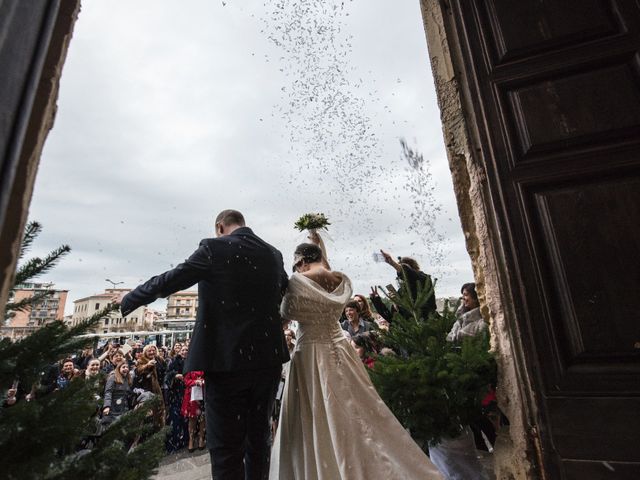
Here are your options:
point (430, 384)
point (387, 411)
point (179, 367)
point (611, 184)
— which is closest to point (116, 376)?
point (179, 367)

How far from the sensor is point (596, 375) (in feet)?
5.24

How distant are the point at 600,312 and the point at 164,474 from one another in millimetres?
6113

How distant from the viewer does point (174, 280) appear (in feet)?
8.37

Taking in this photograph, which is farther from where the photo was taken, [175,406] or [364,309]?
[175,406]

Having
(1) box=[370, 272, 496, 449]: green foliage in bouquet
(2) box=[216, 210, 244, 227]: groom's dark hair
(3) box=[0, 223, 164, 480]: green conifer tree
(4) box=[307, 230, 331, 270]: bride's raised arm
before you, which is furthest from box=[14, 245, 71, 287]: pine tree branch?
(4) box=[307, 230, 331, 270]: bride's raised arm

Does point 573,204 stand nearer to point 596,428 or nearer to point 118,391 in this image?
point 596,428

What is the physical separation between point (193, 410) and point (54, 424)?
7029mm

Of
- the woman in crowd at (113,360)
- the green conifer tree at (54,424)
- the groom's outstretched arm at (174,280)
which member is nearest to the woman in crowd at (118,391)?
the woman in crowd at (113,360)

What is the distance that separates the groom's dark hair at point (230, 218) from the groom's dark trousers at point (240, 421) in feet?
4.23

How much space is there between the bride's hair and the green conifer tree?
8.03ft

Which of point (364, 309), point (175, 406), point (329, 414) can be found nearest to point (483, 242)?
point (329, 414)

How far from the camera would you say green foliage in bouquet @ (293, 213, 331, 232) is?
4137 millimetres

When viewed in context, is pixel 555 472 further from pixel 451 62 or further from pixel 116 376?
pixel 116 376

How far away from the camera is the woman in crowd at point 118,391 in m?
6.30
